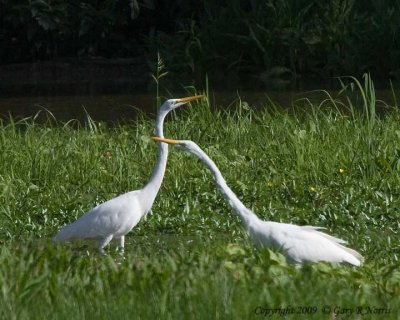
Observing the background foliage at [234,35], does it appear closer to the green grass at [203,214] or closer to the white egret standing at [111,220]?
the green grass at [203,214]

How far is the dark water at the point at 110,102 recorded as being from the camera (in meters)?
12.3

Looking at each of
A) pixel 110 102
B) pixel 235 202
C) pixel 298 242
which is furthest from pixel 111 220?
pixel 110 102

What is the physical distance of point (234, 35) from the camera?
14688mm

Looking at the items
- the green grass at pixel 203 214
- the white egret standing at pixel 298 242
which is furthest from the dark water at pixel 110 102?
the white egret standing at pixel 298 242

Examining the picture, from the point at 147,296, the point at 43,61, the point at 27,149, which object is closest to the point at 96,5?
the point at 43,61

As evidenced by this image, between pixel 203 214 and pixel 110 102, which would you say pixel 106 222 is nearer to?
pixel 203 214

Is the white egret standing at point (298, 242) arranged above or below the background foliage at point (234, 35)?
above

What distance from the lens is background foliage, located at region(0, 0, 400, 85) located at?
562 inches

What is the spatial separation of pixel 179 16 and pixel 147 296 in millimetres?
11880

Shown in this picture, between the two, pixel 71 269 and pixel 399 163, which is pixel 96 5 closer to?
pixel 399 163

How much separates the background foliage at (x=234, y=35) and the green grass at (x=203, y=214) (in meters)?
4.82

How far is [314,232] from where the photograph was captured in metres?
5.76

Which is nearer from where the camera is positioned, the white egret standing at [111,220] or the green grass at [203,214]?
the green grass at [203,214]

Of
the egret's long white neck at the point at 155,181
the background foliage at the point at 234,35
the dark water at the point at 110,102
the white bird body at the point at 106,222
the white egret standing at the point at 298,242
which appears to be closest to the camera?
the white egret standing at the point at 298,242
